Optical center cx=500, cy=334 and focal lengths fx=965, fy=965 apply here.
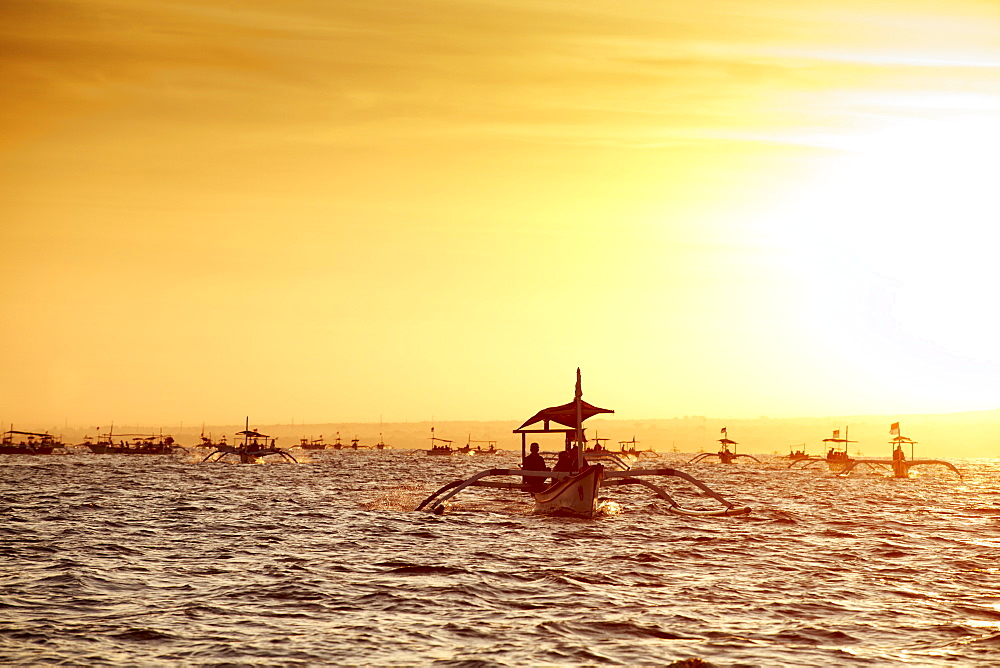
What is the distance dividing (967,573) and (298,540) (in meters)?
24.1

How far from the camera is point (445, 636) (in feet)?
66.4

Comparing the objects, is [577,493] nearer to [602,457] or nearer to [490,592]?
[490,592]

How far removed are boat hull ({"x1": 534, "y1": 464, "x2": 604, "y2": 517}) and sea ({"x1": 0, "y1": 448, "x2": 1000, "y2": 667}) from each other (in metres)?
0.71

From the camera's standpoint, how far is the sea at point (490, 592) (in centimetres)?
1886

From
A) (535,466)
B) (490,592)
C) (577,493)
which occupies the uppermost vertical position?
(535,466)

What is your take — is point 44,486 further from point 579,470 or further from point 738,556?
point 738,556

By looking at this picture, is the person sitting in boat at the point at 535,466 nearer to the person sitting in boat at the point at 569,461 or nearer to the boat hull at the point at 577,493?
the person sitting in boat at the point at 569,461

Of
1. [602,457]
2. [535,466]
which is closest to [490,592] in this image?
[535,466]

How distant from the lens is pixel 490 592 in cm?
2572

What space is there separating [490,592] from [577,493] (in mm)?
22147

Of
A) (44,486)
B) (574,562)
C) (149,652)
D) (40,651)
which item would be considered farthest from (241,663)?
(44,486)

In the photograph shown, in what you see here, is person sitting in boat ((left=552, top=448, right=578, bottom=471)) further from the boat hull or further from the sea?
the sea

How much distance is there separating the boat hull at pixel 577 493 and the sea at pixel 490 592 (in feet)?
2.33

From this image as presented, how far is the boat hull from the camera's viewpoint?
153 ft
